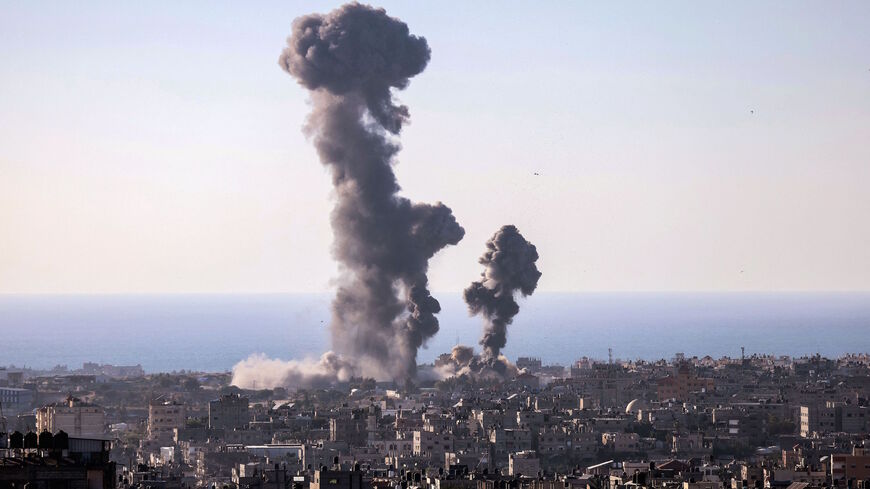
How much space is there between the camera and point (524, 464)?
401 ft

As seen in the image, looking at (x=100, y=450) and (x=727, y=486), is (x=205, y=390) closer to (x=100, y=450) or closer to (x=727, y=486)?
(x=727, y=486)

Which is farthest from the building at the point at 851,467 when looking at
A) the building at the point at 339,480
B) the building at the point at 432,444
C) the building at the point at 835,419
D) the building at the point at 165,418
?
the building at the point at 165,418

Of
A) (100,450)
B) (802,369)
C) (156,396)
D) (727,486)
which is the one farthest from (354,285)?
(100,450)

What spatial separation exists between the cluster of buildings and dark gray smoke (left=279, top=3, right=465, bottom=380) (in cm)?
579

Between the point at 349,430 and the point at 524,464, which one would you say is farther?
the point at 349,430

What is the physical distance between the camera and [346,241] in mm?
183875

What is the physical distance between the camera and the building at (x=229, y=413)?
158 metres

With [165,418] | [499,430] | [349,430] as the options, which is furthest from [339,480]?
[165,418]

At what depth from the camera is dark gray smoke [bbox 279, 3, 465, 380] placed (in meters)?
181

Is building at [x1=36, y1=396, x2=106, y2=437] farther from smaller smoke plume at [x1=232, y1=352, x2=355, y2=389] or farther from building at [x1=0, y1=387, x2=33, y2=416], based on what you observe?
smaller smoke plume at [x1=232, y1=352, x2=355, y2=389]

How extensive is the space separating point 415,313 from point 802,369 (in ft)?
105

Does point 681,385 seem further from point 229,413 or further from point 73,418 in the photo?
point 73,418

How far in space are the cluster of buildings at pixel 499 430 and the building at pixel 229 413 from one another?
0.14m

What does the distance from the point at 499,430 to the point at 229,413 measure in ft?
79.5
